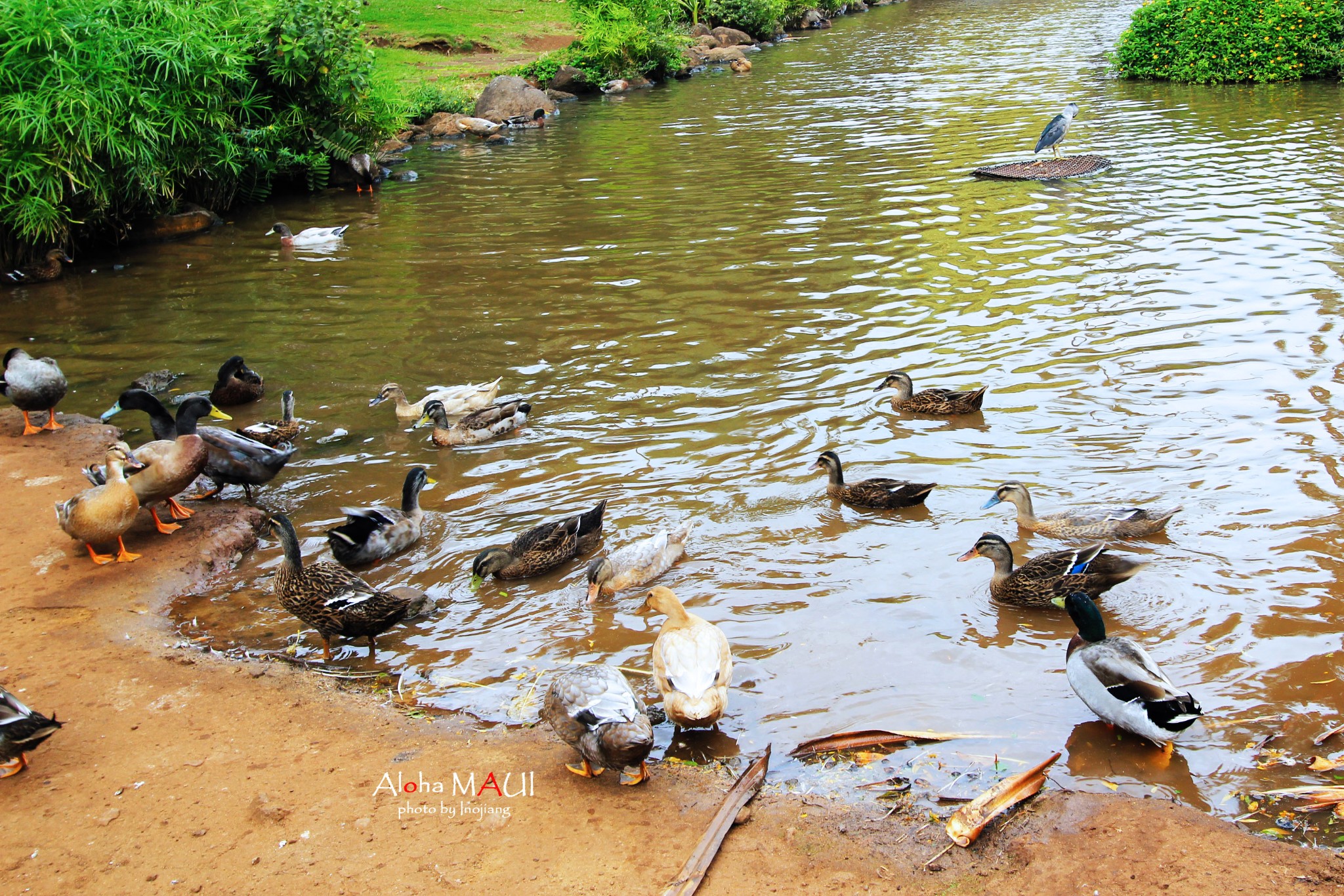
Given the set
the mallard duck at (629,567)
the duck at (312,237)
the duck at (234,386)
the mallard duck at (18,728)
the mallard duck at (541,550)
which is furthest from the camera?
the duck at (312,237)

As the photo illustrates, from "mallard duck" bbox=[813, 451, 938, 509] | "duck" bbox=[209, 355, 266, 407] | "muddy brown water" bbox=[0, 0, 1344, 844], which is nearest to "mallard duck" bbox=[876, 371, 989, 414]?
"muddy brown water" bbox=[0, 0, 1344, 844]

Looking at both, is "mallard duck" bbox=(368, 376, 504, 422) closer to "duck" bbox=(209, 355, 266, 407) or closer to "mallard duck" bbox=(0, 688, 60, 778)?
"duck" bbox=(209, 355, 266, 407)

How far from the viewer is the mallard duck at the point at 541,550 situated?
6.63 m

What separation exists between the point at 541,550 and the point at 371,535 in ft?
4.25

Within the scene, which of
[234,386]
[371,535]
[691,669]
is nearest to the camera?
[691,669]

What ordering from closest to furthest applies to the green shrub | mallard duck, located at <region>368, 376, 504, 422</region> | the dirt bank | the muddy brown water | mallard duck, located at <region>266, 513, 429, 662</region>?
the dirt bank, the muddy brown water, mallard duck, located at <region>266, 513, 429, 662</region>, mallard duck, located at <region>368, 376, 504, 422</region>, the green shrub

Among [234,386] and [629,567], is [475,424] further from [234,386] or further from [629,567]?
[629,567]

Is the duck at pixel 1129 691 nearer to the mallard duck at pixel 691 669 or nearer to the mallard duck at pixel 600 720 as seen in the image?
the mallard duck at pixel 691 669

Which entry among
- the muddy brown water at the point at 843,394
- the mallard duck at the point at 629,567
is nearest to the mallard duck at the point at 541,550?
the muddy brown water at the point at 843,394

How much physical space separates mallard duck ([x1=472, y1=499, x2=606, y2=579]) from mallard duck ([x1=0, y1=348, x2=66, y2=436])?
526 cm

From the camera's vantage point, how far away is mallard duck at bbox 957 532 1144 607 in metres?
5.84

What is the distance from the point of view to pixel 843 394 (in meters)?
9.30

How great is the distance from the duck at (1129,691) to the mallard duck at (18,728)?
526 cm

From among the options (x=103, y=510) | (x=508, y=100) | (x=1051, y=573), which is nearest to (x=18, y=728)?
(x=103, y=510)
